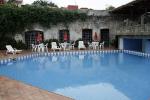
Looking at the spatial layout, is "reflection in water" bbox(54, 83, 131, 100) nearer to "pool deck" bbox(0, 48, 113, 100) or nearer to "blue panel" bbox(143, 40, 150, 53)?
"pool deck" bbox(0, 48, 113, 100)

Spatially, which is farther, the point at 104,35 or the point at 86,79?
the point at 104,35

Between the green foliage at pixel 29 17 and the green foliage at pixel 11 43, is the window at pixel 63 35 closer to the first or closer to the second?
the green foliage at pixel 29 17

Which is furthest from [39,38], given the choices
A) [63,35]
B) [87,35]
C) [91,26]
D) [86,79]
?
[86,79]

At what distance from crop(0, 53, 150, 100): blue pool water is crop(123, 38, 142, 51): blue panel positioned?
6284 millimetres

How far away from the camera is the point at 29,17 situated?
1992 cm

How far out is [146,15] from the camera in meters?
19.7

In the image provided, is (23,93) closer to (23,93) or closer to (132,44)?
→ (23,93)

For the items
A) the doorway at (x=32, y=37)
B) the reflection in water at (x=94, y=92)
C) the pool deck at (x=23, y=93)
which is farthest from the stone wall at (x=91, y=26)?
the pool deck at (x=23, y=93)

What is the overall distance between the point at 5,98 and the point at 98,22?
16998 millimetres

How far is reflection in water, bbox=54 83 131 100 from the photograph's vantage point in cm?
707

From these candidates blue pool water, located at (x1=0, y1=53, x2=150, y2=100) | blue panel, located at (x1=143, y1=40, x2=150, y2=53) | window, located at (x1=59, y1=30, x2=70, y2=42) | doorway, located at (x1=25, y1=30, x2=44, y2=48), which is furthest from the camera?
window, located at (x1=59, y1=30, x2=70, y2=42)

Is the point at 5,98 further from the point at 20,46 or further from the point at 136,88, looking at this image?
the point at 20,46

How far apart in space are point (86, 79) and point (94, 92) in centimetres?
203

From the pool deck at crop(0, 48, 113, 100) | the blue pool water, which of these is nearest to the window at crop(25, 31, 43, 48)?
the blue pool water
